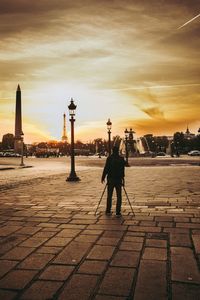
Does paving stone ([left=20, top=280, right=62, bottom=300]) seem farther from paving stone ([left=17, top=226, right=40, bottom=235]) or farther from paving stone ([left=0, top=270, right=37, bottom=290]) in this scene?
paving stone ([left=17, top=226, right=40, bottom=235])

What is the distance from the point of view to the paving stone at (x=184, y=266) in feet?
13.9

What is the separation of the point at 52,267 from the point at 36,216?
143 inches

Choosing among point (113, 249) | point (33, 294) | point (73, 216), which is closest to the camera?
point (33, 294)

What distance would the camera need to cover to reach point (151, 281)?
13.6 ft

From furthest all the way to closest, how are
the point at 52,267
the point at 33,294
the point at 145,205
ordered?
the point at 145,205 < the point at 52,267 < the point at 33,294

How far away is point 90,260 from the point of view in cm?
492

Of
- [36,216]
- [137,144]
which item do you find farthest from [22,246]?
[137,144]

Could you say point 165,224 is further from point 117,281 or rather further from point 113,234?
point 117,281

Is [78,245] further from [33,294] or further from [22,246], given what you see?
[33,294]

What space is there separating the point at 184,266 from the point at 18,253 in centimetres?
239

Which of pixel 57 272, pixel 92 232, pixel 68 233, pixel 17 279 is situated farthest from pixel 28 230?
pixel 17 279

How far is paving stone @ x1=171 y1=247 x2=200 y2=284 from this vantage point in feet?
13.9

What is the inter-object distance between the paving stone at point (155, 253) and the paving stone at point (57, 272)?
1.17 m

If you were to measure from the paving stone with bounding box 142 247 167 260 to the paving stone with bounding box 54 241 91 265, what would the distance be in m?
0.89
